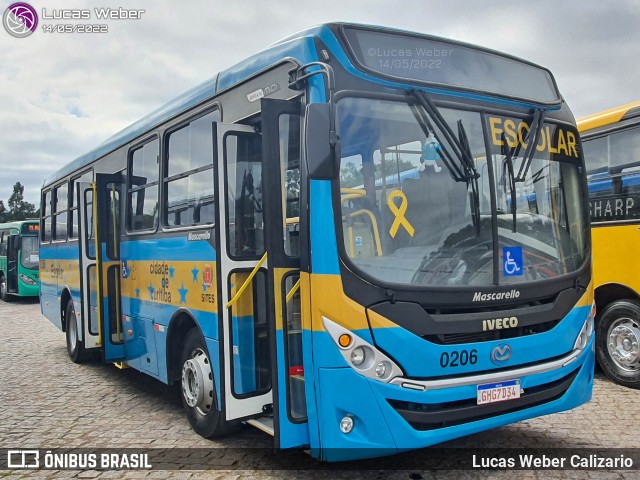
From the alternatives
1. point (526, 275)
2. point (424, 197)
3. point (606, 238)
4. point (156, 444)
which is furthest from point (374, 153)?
point (606, 238)

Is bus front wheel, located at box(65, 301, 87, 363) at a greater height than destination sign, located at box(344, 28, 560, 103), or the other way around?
destination sign, located at box(344, 28, 560, 103)

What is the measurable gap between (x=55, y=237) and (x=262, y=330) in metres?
7.33

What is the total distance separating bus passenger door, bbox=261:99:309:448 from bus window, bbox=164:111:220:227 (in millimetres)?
1024

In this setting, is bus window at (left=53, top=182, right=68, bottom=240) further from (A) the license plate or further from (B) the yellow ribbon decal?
(A) the license plate

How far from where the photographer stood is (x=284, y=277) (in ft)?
13.8

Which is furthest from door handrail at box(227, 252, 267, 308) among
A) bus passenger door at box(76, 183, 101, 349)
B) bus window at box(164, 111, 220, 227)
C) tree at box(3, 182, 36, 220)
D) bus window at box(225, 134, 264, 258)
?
tree at box(3, 182, 36, 220)

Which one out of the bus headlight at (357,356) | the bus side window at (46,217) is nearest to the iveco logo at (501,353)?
the bus headlight at (357,356)

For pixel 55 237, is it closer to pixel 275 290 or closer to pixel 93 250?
pixel 93 250

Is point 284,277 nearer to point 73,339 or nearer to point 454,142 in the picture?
point 454,142

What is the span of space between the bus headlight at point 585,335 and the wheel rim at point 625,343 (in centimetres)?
256

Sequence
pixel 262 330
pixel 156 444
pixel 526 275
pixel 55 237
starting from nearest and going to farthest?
pixel 526 275, pixel 262 330, pixel 156 444, pixel 55 237

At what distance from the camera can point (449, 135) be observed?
171 inches

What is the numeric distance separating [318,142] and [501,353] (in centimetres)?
192

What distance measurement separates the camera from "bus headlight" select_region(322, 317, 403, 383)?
3934 mm
